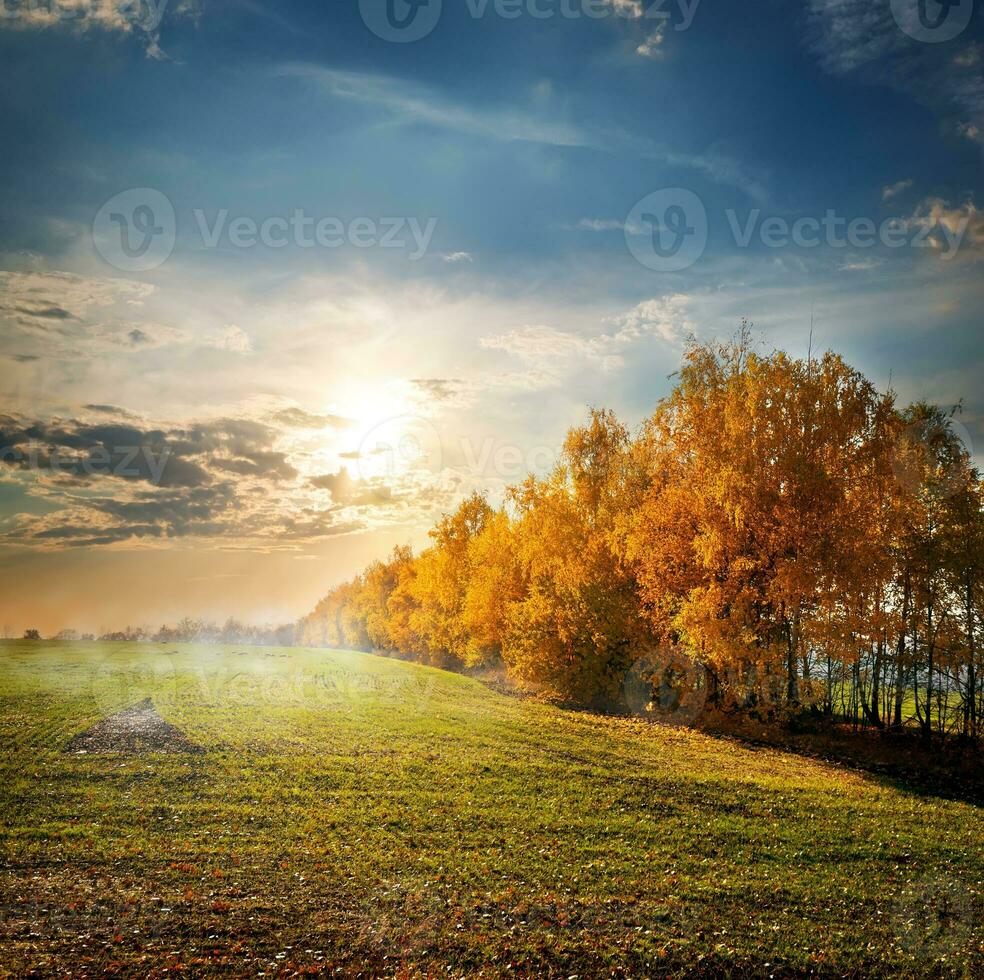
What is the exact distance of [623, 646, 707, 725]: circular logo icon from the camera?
33.6 meters

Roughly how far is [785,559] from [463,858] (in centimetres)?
1959

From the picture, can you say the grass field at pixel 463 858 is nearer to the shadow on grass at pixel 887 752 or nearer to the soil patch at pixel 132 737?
the soil patch at pixel 132 737

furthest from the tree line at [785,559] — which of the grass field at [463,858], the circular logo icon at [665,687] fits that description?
the grass field at [463,858]

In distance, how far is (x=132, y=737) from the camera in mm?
23781

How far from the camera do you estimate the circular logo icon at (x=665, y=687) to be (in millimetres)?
33625

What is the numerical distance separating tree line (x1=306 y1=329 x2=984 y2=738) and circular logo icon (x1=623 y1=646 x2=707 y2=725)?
13cm

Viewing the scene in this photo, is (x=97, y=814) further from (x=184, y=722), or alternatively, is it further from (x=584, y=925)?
(x=584, y=925)

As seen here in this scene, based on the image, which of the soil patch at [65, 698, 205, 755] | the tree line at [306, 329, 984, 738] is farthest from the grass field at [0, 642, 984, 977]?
the tree line at [306, 329, 984, 738]

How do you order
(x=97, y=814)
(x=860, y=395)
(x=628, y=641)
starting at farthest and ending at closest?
(x=628, y=641) → (x=860, y=395) → (x=97, y=814)

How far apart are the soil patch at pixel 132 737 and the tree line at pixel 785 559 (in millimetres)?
20108

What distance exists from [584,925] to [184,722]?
64.5 feet

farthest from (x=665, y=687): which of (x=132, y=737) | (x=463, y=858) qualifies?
(x=132, y=737)

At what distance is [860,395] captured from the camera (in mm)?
28734

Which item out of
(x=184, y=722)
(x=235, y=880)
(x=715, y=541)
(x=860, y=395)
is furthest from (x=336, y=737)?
(x=860, y=395)
